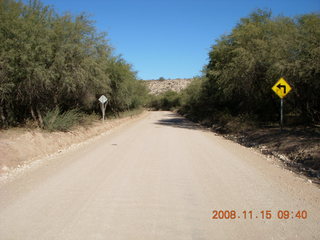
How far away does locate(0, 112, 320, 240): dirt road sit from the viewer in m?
4.03

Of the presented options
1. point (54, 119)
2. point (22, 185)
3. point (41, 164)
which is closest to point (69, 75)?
point (54, 119)

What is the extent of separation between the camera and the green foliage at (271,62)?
14773 mm

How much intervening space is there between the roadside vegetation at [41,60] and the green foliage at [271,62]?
10.3 meters

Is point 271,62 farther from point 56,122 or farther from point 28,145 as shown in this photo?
point 28,145

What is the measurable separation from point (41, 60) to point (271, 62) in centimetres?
1413

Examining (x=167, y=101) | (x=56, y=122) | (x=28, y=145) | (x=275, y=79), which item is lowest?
(x=28, y=145)

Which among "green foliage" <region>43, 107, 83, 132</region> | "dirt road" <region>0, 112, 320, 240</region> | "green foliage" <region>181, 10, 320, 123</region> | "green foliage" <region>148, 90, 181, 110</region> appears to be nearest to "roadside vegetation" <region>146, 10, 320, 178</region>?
"green foliage" <region>181, 10, 320, 123</region>

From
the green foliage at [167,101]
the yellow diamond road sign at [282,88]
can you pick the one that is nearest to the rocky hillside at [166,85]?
the green foliage at [167,101]

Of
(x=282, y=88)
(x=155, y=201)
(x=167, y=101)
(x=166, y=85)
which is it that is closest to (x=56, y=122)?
(x=155, y=201)

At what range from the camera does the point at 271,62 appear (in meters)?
17.1

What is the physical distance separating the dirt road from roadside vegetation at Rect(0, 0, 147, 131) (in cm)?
683

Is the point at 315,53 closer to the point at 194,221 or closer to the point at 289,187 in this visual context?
the point at 289,187

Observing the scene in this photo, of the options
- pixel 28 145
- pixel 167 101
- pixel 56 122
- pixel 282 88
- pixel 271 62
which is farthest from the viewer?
pixel 167 101

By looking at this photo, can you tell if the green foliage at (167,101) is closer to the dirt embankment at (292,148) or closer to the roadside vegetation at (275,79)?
the roadside vegetation at (275,79)
